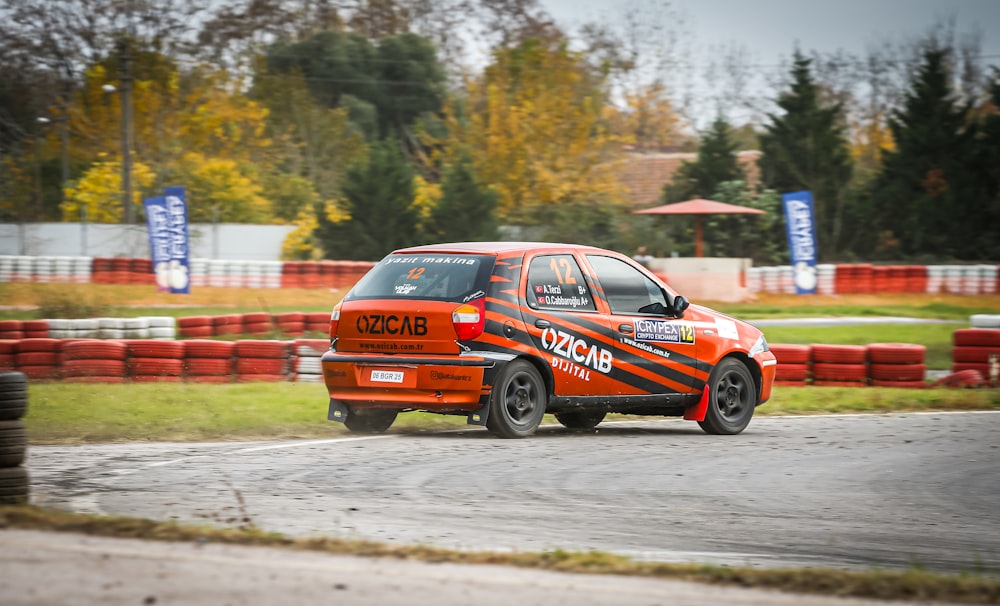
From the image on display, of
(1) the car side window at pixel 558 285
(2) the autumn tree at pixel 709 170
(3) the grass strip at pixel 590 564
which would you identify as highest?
(2) the autumn tree at pixel 709 170

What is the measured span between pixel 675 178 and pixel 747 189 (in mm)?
2829

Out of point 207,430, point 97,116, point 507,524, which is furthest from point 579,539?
point 97,116

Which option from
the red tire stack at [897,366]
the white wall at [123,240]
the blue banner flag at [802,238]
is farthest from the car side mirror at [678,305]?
the white wall at [123,240]

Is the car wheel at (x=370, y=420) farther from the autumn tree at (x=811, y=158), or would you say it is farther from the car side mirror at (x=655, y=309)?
the autumn tree at (x=811, y=158)

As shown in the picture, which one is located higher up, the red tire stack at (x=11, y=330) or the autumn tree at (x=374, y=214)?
the autumn tree at (x=374, y=214)

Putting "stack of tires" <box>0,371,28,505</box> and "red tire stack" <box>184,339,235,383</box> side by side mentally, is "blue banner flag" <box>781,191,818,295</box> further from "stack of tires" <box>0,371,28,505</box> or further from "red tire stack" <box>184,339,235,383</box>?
"stack of tires" <box>0,371,28,505</box>

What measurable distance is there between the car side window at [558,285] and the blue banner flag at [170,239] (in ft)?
74.9

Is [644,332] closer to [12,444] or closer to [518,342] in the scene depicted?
[518,342]

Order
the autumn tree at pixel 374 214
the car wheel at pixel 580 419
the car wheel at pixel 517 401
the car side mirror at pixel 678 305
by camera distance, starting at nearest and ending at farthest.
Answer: the car wheel at pixel 517 401, the car side mirror at pixel 678 305, the car wheel at pixel 580 419, the autumn tree at pixel 374 214

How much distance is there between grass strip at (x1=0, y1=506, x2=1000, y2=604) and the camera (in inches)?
197

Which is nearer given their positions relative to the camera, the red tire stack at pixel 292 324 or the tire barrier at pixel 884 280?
the red tire stack at pixel 292 324

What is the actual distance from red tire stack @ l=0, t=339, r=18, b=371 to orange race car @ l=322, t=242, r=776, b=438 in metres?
5.87

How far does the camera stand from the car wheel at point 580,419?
12.3 metres

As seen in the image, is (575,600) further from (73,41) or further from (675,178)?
(73,41)
